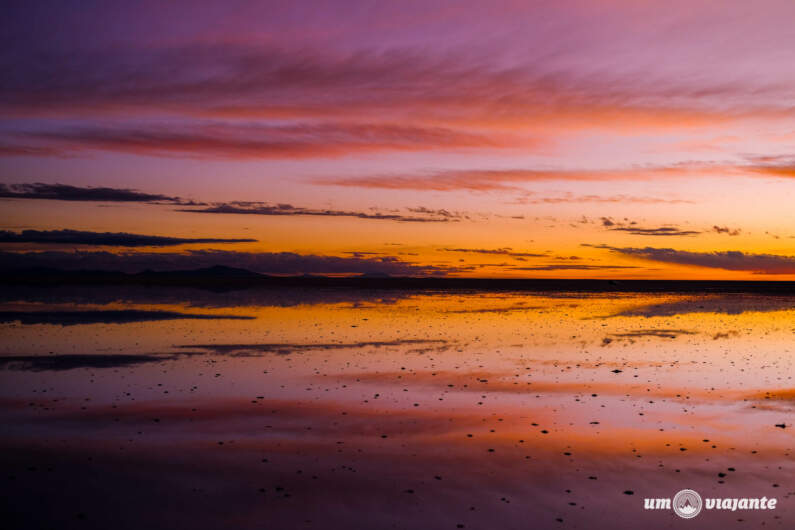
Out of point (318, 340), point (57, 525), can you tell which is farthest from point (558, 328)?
point (57, 525)

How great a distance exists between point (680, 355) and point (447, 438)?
47.5 feet

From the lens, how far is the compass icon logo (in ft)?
31.1

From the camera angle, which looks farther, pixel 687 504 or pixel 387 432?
pixel 387 432

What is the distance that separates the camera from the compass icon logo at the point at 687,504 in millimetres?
9469

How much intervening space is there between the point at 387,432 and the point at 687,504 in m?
5.74

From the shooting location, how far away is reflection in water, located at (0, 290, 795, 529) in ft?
31.2

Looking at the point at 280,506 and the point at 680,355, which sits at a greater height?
the point at 680,355

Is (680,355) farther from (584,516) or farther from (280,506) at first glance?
(280,506)

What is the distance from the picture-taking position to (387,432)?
13398mm

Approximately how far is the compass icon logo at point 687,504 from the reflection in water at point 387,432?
315 mm

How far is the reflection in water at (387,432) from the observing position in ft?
31.2

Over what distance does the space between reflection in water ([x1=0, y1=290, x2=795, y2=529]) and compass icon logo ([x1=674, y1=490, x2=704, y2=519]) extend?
1.03 ft

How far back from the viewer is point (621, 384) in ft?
60.8

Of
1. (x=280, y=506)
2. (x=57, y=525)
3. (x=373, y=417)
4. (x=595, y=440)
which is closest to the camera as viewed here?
(x=57, y=525)
